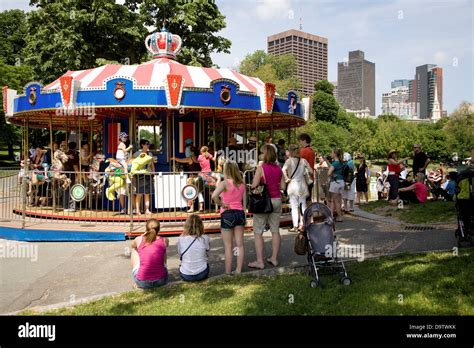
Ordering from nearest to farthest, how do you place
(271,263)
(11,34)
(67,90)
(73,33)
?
1. (271,263)
2. (67,90)
3. (73,33)
4. (11,34)

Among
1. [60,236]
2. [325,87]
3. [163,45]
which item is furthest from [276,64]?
[60,236]

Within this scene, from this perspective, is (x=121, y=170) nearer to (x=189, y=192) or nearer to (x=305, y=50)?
(x=189, y=192)

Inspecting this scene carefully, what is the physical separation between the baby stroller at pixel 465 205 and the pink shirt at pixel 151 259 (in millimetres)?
5242

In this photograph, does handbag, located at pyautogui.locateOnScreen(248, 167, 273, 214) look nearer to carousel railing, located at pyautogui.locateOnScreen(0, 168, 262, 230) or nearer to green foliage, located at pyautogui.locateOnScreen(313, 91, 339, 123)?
carousel railing, located at pyautogui.locateOnScreen(0, 168, 262, 230)

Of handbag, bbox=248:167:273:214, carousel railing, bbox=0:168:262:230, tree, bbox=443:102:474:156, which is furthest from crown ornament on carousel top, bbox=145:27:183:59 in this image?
tree, bbox=443:102:474:156

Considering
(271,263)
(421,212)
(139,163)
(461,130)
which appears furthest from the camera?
(461,130)

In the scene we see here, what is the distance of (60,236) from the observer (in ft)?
32.6

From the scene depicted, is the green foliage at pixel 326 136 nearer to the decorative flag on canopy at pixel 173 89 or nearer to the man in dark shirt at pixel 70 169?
the man in dark shirt at pixel 70 169

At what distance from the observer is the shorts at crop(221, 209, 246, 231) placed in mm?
6496

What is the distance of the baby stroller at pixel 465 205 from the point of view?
771 centimetres

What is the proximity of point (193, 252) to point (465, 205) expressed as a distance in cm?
497

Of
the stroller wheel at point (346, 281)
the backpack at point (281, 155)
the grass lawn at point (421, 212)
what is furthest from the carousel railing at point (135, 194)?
the stroller wheel at point (346, 281)

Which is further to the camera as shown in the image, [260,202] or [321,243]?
[260,202]
